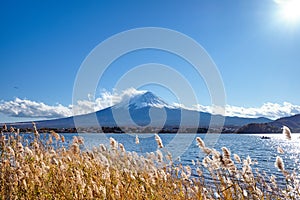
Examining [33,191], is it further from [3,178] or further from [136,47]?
[136,47]

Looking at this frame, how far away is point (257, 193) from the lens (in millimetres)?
4312

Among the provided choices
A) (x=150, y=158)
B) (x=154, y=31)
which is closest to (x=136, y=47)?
(x=154, y=31)

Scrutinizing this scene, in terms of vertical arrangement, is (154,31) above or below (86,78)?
above

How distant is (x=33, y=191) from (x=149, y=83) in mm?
9089

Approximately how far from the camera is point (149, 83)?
13578mm

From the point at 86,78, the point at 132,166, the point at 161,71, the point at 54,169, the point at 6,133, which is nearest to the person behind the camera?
the point at 54,169

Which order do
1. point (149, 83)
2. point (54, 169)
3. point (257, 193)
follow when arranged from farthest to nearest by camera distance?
point (149, 83), point (54, 169), point (257, 193)

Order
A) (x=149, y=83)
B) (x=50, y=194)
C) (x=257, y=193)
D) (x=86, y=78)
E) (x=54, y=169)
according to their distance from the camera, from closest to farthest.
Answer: (x=257, y=193)
(x=50, y=194)
(x=54, y=169)
(x=86, y=78)
(x=149, y=83)

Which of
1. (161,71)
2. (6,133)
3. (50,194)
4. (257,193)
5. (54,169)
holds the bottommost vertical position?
(257,193)

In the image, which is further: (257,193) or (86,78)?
(86,78)

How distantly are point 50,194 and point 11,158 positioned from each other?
6.78 ft

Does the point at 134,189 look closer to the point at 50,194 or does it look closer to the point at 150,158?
the point at 50,194

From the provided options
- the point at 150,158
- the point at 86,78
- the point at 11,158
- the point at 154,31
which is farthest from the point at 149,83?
the point at 11,158

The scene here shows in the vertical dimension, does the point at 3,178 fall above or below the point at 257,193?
above
